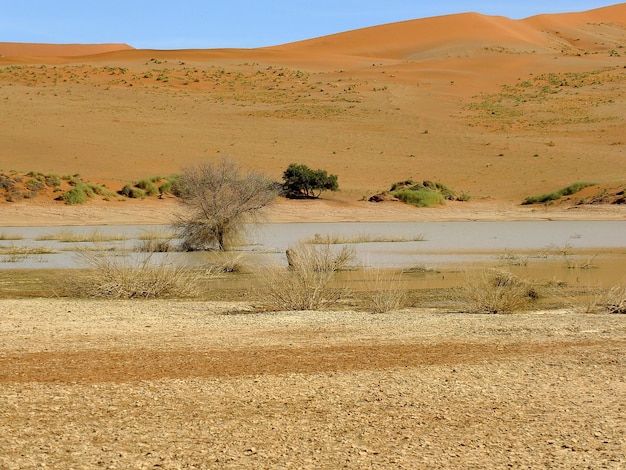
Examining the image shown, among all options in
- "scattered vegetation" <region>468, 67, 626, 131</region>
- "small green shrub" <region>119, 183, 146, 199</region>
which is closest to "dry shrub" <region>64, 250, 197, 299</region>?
"small green shrub" <region>119, 183, 146, 199</region>

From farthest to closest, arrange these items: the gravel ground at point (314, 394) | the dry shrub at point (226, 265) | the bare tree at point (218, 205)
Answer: the bare tree at point (218, 205) → the dry shrub at point (226, 265) → the gravel ground at point (314, 394)

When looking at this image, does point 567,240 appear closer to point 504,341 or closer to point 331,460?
point 504,341

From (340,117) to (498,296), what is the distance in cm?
5684

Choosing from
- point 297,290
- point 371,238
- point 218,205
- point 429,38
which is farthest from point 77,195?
point 429,38

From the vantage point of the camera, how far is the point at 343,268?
21922mm

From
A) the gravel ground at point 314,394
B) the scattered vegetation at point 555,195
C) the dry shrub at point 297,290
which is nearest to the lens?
the gravel ground at point 314,394

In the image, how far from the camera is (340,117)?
232ft

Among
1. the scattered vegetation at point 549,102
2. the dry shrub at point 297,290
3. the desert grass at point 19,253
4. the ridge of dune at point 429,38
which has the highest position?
the ridge of dune at point 429,38

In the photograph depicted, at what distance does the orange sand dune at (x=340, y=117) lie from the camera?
55.7 metres

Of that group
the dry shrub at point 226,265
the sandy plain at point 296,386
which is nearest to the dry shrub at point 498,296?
the sandy plain at point 296,386

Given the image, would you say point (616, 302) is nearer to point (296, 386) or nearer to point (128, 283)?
point (296, 386)

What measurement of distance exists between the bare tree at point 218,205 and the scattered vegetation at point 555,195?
2243 centimetres

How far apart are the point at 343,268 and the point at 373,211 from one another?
21655mm

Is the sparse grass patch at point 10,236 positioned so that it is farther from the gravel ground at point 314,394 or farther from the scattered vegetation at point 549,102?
the scattered vegetation at point 549,102
